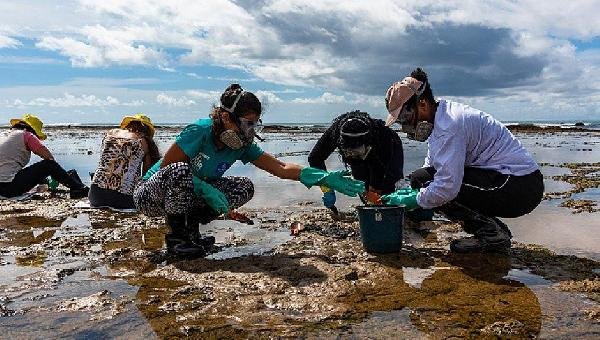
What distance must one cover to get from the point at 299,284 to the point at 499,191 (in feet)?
6.08

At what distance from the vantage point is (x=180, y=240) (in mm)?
4613

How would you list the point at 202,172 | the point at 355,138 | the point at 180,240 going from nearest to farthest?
the point at 180,240 < the point at 202,172 < the point at 355,138

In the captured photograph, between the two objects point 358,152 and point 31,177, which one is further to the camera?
point 31,177

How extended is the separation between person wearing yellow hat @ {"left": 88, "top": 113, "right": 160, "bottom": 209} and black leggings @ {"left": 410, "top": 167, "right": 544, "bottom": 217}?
13.8 feet

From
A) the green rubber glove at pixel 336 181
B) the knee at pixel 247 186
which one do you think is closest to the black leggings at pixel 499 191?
the green rubber glove at pixel 336 181

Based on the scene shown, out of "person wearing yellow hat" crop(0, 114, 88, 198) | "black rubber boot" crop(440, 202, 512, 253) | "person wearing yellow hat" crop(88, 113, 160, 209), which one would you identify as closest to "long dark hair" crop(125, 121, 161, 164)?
"person wearing yellow hat" crop(88, 113, 160, 209)

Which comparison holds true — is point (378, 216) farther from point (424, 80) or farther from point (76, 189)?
point (76, 189)

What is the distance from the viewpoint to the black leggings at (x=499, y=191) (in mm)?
4254

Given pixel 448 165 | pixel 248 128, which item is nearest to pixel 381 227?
pixel 448 165

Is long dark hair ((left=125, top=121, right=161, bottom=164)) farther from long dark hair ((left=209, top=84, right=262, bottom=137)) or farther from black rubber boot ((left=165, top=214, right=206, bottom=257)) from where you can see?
long dark hair ((left=209, top=84, right=262, bottom=137))

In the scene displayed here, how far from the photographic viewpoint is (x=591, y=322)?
112 inches

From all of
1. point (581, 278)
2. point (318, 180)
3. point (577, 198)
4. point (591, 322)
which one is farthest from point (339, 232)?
point (577, 198)

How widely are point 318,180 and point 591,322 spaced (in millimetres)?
2392

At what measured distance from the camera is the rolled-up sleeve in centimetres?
398
